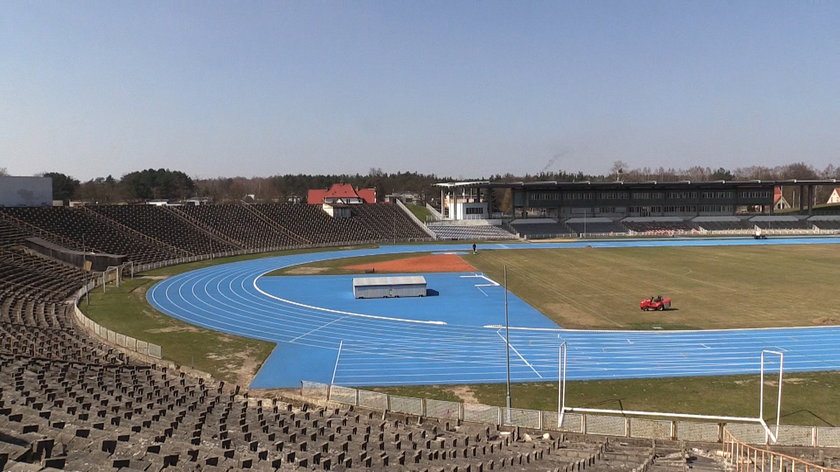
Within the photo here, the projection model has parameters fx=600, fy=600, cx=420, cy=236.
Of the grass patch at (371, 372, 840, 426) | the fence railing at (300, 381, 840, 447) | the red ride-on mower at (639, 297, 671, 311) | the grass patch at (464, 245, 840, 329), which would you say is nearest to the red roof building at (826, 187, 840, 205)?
the grass patch at (464, 245, 840, 329)

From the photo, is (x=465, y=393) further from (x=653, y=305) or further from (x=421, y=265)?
(x=421, y=265)

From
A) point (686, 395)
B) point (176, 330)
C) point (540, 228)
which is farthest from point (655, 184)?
point (176, 330)

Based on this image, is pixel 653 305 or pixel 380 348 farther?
pixel 653 305

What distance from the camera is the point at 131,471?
8.02m

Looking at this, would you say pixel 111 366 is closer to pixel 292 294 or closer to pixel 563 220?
pixel 292 294

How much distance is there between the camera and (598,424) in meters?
18.1

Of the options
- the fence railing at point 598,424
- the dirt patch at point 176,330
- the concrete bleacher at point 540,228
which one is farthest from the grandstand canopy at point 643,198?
the fence railing at point 598,424

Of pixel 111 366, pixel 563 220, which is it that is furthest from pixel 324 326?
pixel 563 220

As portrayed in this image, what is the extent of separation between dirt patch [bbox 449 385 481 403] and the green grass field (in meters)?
0.08

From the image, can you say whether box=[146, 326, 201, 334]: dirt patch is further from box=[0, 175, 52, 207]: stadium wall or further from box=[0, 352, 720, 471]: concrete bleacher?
box=[0, 175, 52, 207]: stadium wall

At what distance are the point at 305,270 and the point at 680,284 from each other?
1353 inches

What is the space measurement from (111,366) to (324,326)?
1400 cm

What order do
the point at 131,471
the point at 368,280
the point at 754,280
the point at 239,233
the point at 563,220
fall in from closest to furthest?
the point at 131,471, the point at 368,280, the point at 754,280, the point at 239,233, the point at 563,220

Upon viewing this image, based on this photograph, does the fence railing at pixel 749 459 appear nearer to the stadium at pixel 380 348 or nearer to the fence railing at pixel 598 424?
the stadium at pixel 380 348
